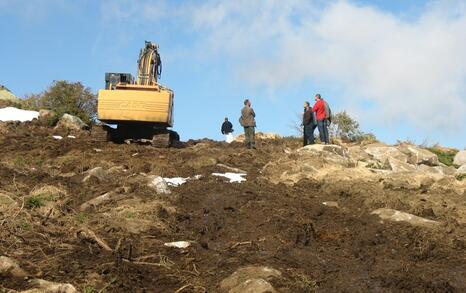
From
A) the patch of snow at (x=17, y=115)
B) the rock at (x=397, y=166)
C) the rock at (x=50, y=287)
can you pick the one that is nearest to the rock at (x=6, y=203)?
the rock at (x=50, y=287)

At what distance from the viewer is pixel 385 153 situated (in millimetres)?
19625

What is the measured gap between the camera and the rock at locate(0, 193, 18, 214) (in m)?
8.47

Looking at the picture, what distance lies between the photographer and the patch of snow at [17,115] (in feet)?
94.4

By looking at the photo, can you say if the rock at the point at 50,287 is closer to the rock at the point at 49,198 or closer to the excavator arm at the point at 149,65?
the rock at the point at 49,198

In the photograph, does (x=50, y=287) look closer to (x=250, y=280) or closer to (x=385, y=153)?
(x=250, y=280)

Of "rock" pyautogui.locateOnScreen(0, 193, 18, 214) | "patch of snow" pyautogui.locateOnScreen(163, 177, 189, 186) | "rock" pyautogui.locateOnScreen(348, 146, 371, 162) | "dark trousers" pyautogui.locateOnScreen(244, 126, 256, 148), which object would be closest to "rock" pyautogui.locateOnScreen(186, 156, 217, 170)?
"patch of snow" pyautogui.locateOnScreen(163, 177, 189, 186)

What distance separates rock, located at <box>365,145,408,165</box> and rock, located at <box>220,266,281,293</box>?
39.8 feet

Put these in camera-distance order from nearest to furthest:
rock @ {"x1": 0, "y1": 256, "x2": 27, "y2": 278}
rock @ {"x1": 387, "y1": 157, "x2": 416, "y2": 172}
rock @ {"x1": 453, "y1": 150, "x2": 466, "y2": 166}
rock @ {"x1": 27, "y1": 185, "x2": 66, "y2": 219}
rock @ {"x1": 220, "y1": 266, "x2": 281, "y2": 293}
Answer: rock @ {"x1": 0, "y1": 256, "x2": 27, "y2": 278} < rock @ {"x1": 220, "y1": 266, "x2": 281, "y2": 293} < rock @ {"x1": 27, "y1": 185, "x2": 66, "y2": 219} < rock @ {"x1": 387, "y1": 157, "x2": 416, "y2": 172} < rock @ {"x1": 453, "y1": 150, "x2": 466, "y2": 166}

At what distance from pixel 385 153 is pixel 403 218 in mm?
9783

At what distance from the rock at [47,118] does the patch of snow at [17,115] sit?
1.34m

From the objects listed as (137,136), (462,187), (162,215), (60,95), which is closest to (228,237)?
(162,215)

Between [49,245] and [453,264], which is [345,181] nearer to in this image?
[453,264]

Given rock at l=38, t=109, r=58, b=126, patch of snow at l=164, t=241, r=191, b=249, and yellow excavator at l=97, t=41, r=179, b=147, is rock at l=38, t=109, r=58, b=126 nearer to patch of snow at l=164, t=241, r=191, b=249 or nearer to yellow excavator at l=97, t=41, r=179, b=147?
yellow excavator at l=97, t=41, r=179, b=147

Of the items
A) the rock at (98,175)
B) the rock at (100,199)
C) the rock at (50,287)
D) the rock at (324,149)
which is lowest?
the rock at (50,287)
